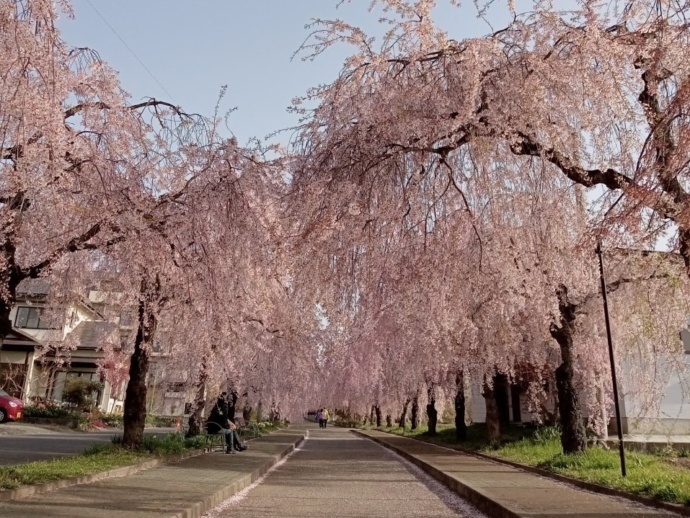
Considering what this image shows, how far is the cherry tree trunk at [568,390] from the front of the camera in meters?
13.1

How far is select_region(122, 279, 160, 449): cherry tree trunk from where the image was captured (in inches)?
515

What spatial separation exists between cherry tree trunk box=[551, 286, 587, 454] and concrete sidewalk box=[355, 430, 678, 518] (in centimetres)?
161

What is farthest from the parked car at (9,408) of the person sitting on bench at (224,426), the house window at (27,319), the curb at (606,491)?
the curb at (606,491)

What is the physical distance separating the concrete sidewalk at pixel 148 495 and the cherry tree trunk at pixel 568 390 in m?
7.25

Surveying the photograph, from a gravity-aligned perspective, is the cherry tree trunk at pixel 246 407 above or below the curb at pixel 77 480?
above

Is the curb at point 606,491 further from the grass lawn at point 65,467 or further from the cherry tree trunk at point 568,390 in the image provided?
the grass lawn at point 65,467

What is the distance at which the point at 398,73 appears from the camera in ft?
23.2

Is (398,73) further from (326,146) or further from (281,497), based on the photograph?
(281,497)

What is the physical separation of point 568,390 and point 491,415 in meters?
7.28

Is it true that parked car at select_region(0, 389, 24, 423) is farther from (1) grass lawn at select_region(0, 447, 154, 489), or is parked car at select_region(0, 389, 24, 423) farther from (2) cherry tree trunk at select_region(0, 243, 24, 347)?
(2) cherry tree trunk at select_region(0, 243, 24, 347)

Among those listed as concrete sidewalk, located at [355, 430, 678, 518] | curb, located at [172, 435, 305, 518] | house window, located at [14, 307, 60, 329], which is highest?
house window, located at [14, 307, 60, 329]

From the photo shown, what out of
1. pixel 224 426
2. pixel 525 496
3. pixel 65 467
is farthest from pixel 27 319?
pixel 525 496

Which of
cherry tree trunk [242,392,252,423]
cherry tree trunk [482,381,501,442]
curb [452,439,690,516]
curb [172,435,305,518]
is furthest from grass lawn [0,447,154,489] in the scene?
cherry tree trunk [242,392,252,423]

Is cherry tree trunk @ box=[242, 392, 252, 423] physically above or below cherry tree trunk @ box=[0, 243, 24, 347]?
below
